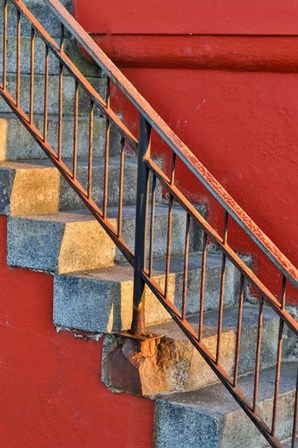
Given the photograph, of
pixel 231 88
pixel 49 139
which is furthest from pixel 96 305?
pixel 231 88

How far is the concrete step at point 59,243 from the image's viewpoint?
4.42 m

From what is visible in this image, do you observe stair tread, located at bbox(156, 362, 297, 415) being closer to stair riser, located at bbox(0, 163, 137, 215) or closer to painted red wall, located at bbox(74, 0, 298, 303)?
painted red wall, located at bbox(74, 0, 298, 303)

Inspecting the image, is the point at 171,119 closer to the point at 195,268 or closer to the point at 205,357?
the point at 195,268

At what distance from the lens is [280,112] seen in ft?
16.3

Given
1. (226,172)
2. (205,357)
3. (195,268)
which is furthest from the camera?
(226,172)

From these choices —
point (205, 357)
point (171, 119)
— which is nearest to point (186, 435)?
point (205, 357)

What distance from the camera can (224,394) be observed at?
4.37 metres

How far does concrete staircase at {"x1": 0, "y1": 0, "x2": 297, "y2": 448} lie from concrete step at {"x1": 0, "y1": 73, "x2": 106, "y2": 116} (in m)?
0.19

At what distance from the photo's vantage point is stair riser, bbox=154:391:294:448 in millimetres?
4082

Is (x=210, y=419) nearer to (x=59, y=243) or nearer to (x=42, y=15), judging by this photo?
(x=59, y=243)

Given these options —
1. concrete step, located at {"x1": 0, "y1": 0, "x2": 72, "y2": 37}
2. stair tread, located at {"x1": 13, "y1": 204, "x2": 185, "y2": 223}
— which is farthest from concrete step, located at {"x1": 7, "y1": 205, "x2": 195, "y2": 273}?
concrete step, located at {"x1": 0, "y1": 0, "x2": 72, "y2": 37}

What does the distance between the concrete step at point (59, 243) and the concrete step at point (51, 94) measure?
2.94 feet

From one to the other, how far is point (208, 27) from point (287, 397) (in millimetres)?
1856

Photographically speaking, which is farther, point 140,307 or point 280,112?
point 280,112
